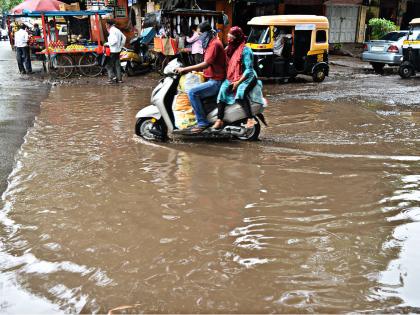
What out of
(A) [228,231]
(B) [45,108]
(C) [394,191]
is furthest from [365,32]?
(A) [228,231]

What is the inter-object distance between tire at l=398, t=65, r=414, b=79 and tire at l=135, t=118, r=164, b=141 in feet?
35.2

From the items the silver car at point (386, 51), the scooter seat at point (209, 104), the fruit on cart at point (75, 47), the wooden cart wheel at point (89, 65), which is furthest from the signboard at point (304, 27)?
the scooter seat at point (209, 104)

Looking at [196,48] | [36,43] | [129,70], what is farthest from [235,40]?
[36,43]

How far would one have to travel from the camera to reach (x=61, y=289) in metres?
2.75

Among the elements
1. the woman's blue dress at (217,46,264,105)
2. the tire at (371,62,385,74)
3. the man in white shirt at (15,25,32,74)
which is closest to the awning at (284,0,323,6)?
the tire at (371,62,385,74)

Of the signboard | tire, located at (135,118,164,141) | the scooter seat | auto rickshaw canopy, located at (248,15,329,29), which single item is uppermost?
auto rickshaw canopy, located at (248,15,329,29)

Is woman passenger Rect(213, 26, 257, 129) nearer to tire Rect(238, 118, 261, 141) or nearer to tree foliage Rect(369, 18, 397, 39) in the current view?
tire Rect(238, 118, 261, 141)

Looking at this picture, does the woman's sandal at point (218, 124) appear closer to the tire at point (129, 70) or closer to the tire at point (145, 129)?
the tire at point (145, 129)

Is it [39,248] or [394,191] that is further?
[394,191]

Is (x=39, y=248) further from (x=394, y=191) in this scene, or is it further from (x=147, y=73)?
(x=147, y=73)

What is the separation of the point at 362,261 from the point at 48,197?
299cm

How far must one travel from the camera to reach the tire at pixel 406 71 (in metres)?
13.9

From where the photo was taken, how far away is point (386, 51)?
15133 mm

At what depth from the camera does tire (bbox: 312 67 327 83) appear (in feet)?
43.2
